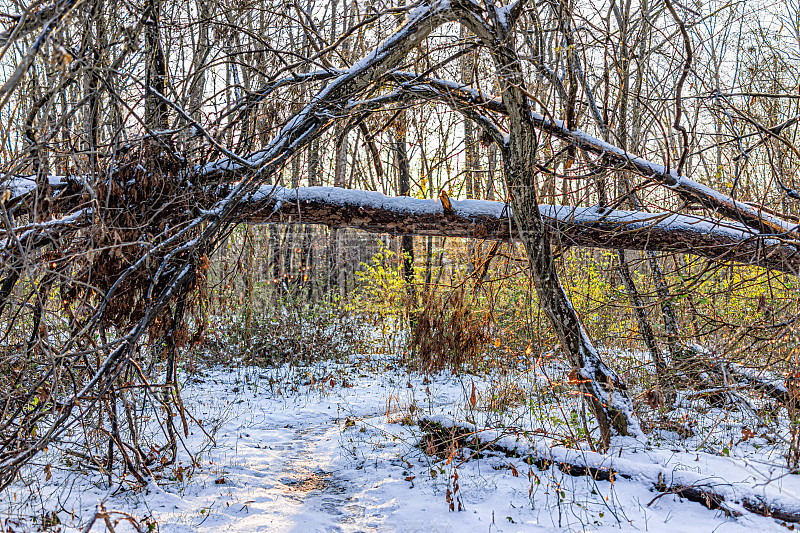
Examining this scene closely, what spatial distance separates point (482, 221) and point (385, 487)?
8.07 feet

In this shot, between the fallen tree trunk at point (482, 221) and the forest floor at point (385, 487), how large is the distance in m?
1.62

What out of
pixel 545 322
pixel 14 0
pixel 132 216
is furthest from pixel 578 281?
pixel 14 0

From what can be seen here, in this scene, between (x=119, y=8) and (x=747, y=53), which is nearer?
(x=119, y=8)

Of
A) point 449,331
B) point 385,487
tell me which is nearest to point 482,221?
point 449,331

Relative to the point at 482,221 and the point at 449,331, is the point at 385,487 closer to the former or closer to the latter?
the point at 449,331

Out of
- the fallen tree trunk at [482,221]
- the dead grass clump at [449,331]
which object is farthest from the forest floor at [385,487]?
the fallen tree trunk at [482,221]

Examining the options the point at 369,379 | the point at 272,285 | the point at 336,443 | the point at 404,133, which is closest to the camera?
the point at 404,133

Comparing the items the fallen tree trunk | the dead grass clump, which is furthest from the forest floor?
the fallen tree trunk

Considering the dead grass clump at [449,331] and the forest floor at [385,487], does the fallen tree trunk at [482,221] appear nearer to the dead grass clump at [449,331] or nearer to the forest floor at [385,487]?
the dead grass clump at [449,331]

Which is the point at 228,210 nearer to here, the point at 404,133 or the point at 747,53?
the point at 404,133

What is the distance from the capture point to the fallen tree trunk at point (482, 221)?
392cm

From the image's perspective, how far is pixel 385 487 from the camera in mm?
4113

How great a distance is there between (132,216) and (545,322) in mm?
6465

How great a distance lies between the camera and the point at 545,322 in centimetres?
781
